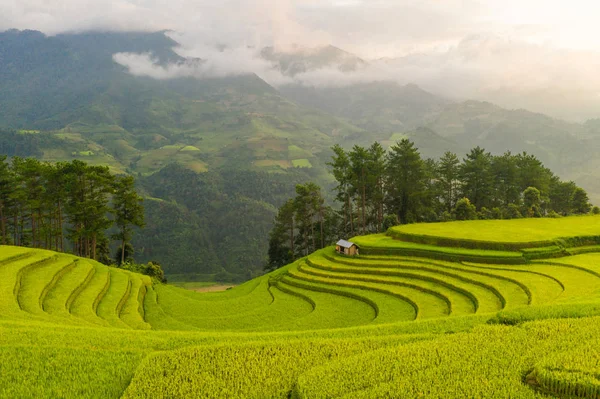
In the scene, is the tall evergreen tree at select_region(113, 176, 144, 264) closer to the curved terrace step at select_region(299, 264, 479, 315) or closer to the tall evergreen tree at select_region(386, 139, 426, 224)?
the curved terrace step at select_region(299, 264, 479, 315)

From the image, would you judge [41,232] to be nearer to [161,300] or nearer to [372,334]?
[161,300]

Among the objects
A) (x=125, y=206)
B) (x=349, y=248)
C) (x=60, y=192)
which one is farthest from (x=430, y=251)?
(x=60, y=192)

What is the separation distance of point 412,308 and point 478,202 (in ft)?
130

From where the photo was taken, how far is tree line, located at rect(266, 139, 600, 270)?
48344 mm

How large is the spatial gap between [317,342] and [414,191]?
46.3m

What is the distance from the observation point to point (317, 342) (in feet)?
29.7

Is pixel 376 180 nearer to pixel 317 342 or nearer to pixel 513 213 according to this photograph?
pixel 513 213

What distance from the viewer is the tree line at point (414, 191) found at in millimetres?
48344

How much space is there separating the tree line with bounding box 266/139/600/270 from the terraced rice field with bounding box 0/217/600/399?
82.4ft

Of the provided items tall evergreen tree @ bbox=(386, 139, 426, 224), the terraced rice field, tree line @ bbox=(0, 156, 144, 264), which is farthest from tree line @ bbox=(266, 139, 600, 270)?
the terraced rice field

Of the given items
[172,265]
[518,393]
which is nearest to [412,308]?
[518,393]

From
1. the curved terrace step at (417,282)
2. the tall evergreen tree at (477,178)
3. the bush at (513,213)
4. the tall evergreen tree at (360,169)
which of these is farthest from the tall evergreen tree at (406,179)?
the curved terrace step at (417,282)

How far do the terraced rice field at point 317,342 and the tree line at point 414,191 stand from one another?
988 inches

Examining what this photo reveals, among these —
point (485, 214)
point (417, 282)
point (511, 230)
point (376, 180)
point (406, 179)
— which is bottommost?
point (417, 282)
